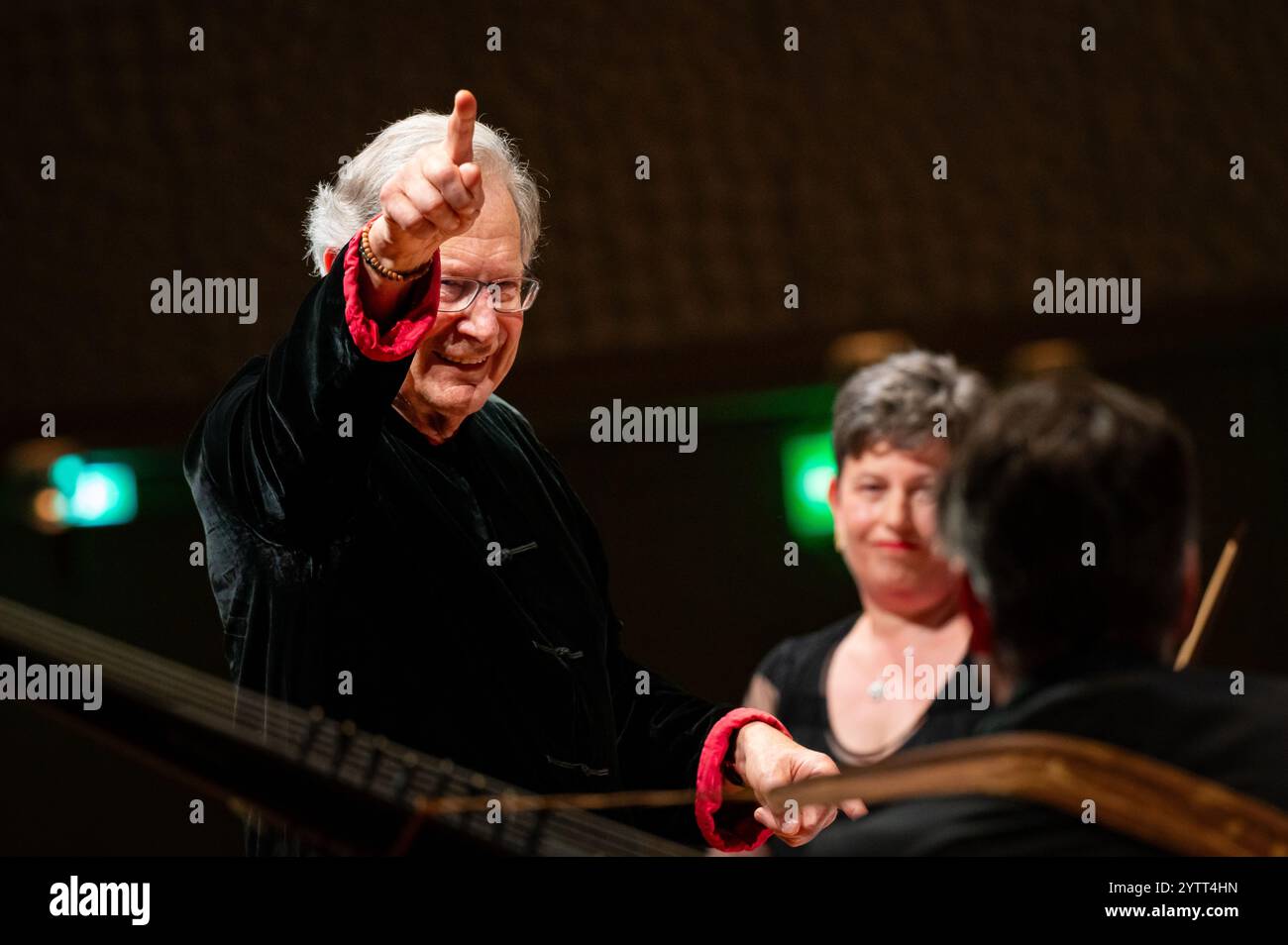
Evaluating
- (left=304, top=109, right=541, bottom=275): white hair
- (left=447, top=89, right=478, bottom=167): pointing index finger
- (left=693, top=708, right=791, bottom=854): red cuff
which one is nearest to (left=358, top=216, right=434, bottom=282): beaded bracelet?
→ (left=447, top=89, right=478, bottom=167): pointing index finger

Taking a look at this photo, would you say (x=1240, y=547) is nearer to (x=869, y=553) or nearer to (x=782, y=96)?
(x=869, y=553)

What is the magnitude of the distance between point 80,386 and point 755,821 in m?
1.49

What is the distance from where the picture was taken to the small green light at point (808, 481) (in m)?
2.25

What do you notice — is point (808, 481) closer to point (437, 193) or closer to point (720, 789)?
point (720, 789)

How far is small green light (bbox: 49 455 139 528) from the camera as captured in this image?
2.44 meters

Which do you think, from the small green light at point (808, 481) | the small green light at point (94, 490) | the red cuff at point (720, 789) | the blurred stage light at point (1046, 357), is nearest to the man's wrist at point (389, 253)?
the red cuff at point (720, 789)

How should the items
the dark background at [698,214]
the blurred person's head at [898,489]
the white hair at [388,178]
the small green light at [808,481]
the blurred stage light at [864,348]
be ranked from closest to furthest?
the white hair at [388,178] < the blurred person's head at [898,489] < the small green light at [808,481] < the dark background at [698,214] < the blurred stage light at [864,348]

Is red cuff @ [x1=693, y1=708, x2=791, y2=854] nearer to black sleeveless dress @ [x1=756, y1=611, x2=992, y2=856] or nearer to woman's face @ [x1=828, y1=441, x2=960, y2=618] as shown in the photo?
black sleeveless dress @ [x1=756, y1=611, x2=992, y2=856]

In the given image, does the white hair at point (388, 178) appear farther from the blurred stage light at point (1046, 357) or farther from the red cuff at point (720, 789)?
the blurred stage light at point (1046, 357)

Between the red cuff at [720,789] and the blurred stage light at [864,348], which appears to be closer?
the red cuff at [720,789]

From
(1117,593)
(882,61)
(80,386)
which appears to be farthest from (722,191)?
(1117,593)

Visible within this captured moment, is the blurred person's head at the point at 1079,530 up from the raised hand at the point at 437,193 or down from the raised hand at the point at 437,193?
down

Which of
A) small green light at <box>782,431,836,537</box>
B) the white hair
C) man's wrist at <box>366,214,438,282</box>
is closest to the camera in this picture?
man's wrist at <box>366,214,438,282</box>

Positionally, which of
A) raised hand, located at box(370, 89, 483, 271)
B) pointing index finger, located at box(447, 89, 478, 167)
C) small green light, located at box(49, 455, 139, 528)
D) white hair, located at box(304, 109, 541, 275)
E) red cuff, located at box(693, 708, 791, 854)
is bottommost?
red cuff, located at box(693, 708, 791, 854)
